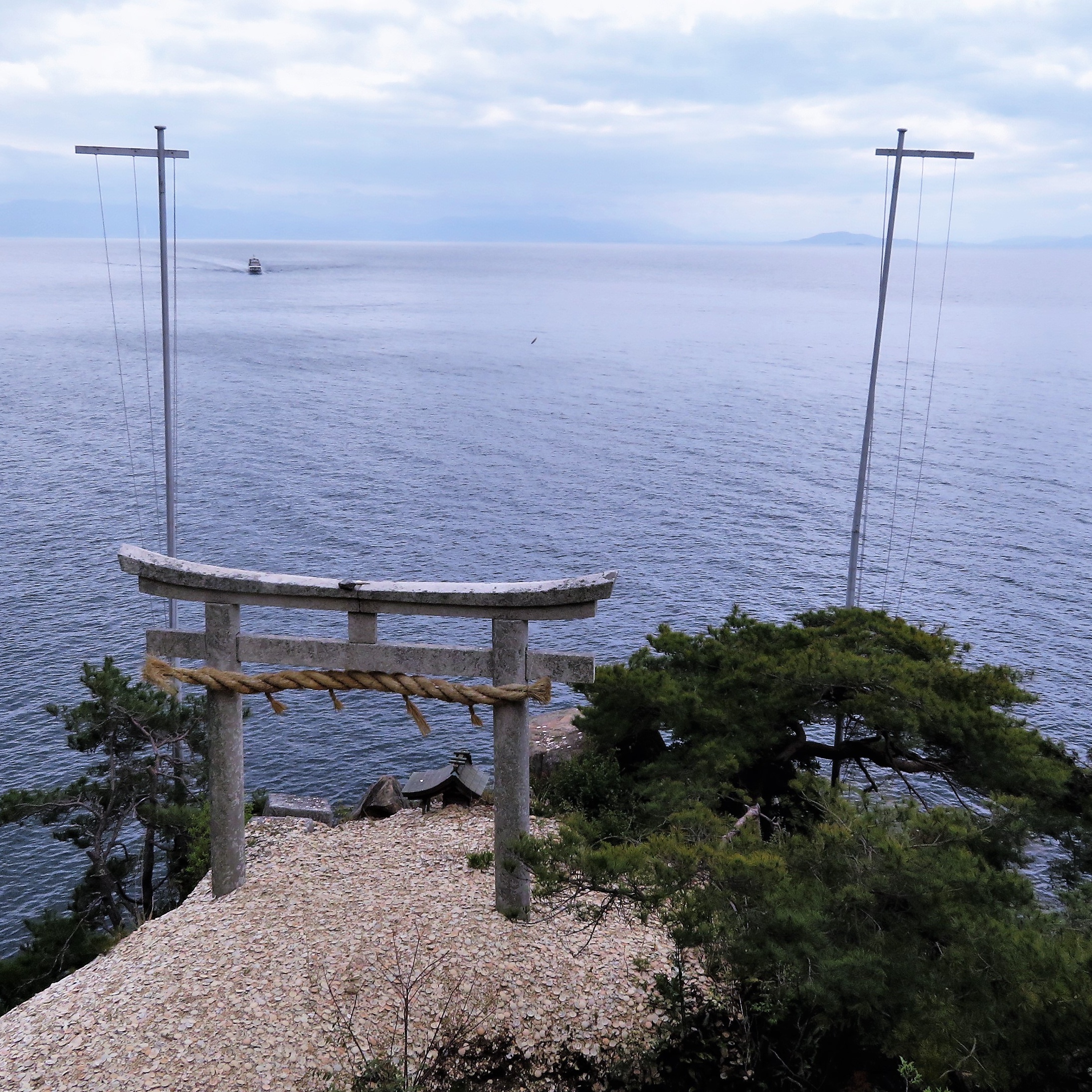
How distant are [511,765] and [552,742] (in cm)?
855

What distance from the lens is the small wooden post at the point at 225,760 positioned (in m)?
11.3

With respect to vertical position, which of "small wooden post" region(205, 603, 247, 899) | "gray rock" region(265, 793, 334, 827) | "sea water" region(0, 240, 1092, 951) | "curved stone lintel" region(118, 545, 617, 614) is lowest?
"sea water" region(0, 240, 1092, 951)

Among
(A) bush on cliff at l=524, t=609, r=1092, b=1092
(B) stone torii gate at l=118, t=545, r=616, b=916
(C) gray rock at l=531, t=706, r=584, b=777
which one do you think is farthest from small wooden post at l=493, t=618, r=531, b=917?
(C) gray rock at l=531, t=706, r=584, b=777

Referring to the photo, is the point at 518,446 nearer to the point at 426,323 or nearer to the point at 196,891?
the point at 196,891

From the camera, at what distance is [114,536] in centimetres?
4022

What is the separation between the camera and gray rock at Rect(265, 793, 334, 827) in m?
14.6

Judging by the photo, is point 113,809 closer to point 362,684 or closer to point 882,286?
point 362,684

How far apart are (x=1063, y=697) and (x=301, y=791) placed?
2229 cm

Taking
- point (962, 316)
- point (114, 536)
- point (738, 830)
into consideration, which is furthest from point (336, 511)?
point (962, 316)

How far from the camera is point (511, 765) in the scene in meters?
11.2

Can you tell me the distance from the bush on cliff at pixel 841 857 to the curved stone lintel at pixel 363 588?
237cm

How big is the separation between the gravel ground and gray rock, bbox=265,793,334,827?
234cm

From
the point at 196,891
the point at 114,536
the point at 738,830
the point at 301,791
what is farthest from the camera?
the point at 114,536

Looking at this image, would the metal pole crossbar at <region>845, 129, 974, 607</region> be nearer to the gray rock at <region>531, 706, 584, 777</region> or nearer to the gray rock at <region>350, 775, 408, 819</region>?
the gray rock at <region>531, 706, 584, 777</region>
